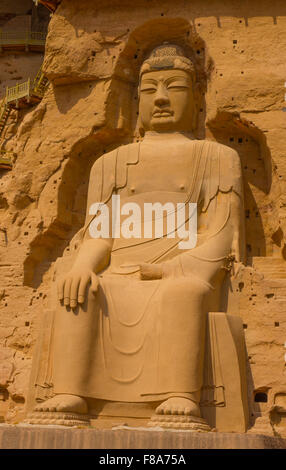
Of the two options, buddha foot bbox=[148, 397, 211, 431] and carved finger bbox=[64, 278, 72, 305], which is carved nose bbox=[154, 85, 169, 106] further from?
buddha foot bbox=[148, 397, 211, 431]

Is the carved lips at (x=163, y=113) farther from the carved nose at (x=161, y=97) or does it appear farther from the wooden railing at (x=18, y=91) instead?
the wooden railing at (x=18, y=91)

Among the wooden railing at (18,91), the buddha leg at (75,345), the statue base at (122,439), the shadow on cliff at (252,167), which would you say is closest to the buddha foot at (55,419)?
the buddha leg at (75,345)

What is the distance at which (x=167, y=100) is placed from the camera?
32.5 feet

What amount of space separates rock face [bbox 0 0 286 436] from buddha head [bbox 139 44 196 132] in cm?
42

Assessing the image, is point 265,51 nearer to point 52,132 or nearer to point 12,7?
point 52,132

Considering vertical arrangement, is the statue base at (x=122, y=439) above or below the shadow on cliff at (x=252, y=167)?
below

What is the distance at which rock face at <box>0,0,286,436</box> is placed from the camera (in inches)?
387

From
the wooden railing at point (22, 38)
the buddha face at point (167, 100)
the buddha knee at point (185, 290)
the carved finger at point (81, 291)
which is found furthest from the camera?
the wooden railing at point (22, 38)

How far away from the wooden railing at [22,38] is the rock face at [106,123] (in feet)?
9.15

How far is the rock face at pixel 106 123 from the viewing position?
32.2 ft

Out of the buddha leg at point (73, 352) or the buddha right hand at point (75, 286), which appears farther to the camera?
the buddha right hand at point (75, 286)

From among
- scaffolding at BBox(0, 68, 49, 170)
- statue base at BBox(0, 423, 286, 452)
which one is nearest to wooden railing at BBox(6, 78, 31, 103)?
scaffolding at BBox(0, 68, 49, 170)

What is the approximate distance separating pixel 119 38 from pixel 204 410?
16.9ft

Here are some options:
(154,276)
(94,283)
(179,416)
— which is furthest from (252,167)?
(179,416)
